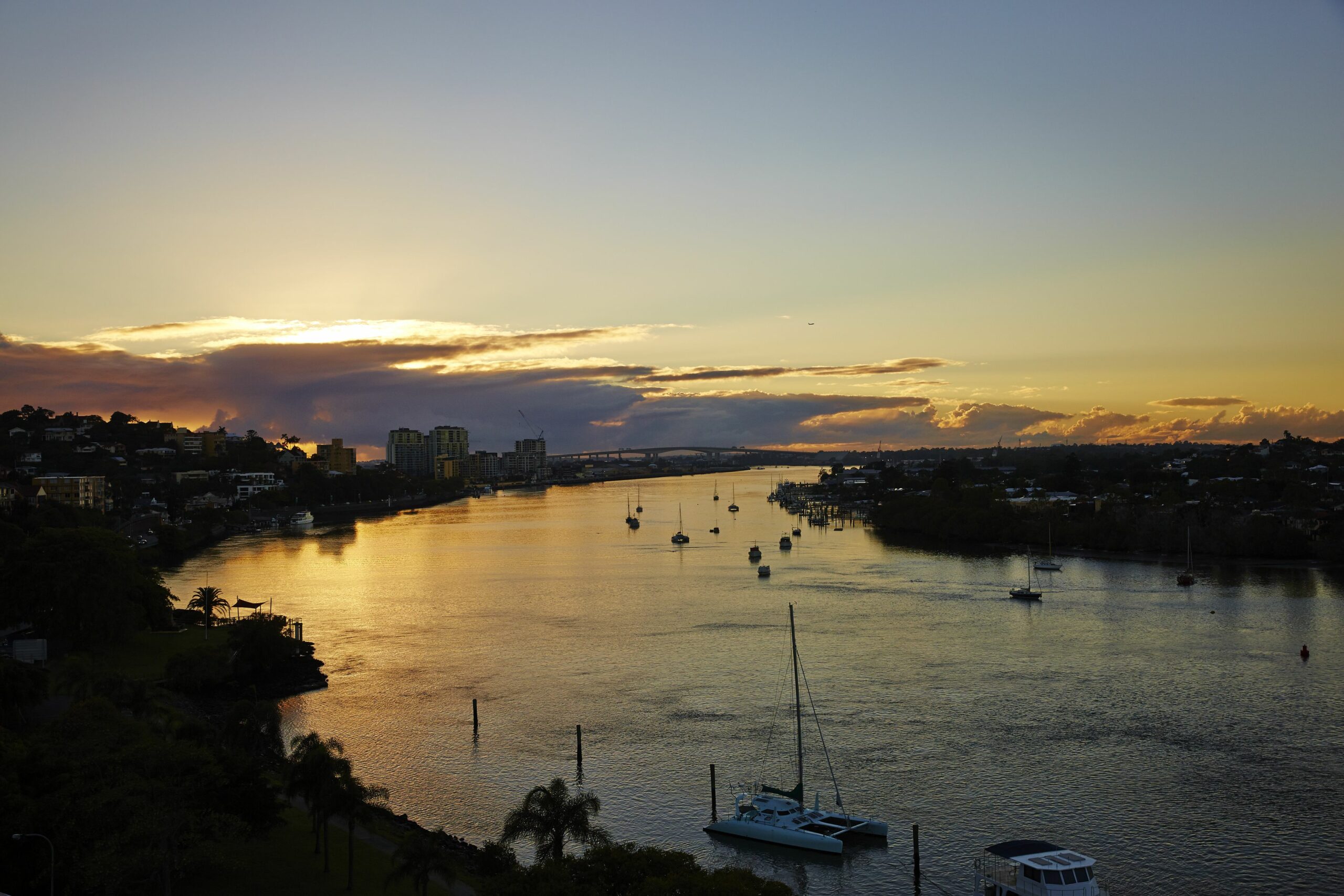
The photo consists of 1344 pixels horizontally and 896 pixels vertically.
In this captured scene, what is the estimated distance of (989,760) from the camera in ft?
51.7

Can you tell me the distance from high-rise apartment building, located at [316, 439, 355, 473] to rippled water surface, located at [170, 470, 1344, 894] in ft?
263

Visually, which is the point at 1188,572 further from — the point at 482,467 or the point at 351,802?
the point at 482,467

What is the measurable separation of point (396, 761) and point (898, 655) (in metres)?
12.0

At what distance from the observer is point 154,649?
22312 mm

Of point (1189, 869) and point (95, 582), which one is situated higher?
point (95, 582)

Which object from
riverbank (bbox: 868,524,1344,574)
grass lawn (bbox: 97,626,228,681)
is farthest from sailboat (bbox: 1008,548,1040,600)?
grass lawn (bbox: 97,626,228,681)

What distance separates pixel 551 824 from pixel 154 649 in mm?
15170

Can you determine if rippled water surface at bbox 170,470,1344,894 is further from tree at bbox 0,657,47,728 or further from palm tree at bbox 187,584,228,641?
tree at bbox 0,657,47,728

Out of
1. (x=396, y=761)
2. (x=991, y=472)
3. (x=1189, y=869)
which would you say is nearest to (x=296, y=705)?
(x=396, y=761)

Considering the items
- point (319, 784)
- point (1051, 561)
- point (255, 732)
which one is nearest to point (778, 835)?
point (319, 784)

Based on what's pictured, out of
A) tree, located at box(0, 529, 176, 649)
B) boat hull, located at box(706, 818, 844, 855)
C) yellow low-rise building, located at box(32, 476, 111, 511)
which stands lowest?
boat hull, located at box(706, 818, 844, 855)

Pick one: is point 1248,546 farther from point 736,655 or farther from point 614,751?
point 614,751

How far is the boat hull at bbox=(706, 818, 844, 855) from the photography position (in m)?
12.8

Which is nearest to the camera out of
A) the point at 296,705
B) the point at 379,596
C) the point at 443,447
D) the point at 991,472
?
the point at 296,705
